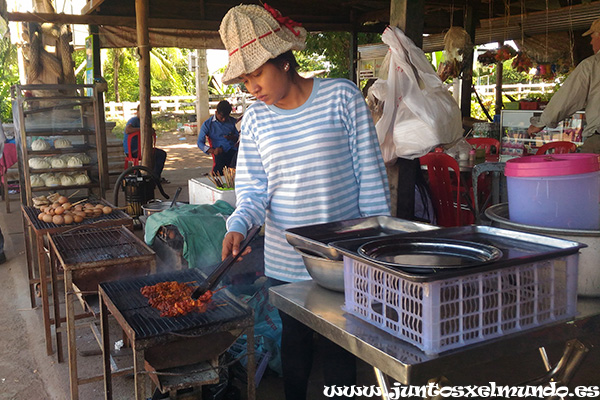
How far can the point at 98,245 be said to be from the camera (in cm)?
396

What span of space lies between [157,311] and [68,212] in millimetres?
2337

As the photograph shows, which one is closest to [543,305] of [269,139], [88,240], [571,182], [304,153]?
[571,182]

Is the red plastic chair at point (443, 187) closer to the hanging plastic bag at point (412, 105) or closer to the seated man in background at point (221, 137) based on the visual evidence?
the hanging plastic bag at point (412, 105)

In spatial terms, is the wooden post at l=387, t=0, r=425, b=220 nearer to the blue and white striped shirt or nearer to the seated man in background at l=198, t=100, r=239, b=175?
the blue and white striped shirt

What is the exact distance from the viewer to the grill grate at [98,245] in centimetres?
360

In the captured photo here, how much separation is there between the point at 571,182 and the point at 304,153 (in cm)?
107

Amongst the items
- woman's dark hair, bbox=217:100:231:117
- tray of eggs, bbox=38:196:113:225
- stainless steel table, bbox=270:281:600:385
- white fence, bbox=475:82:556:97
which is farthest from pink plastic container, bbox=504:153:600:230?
white fence, bbox=475:82:556:97

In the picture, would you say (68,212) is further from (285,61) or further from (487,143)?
(487,143)

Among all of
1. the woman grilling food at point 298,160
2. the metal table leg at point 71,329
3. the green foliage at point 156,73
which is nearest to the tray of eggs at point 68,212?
the metal table leg at point 71,329

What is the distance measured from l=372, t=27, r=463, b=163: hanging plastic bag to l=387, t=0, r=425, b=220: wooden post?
103 mm

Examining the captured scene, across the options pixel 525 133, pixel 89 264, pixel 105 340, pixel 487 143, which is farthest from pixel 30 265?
pixel 525 133

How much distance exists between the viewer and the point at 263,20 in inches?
91.4

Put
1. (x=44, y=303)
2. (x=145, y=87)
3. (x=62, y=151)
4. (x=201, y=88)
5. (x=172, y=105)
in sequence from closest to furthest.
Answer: (x=44, y=303) → (x=62, y=151) → (x=145, y=87) → (x=201, y=88) → (x=172, y=105)

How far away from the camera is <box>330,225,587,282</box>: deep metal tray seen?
1.43 m
